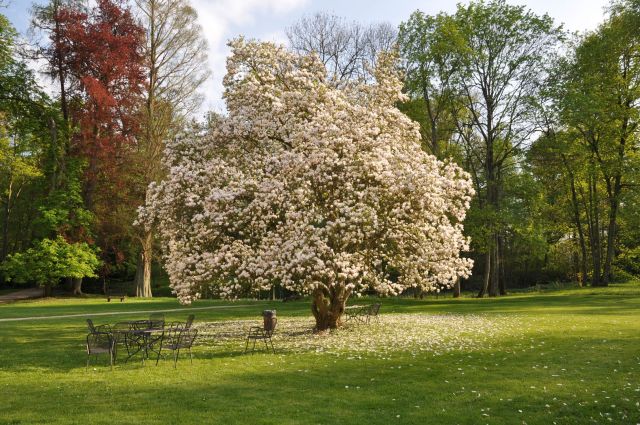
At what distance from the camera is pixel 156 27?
45.4 meters

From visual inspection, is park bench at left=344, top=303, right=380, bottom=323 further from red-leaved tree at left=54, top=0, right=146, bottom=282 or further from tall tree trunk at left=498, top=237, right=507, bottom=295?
red-leaved tree at left=54, top=0, right=146, bottom=282

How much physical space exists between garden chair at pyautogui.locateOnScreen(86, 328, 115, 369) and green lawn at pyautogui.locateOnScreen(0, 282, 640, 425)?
46 cm

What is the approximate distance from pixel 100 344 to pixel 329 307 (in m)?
9.06

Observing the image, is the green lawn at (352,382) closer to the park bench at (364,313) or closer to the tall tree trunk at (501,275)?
the park bench at (364,313)

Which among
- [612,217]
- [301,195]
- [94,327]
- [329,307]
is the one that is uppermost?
[612,217]

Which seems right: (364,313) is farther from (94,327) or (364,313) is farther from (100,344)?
(100,344)

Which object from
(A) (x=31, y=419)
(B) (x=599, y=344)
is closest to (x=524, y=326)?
(B) (x=599, y=344)

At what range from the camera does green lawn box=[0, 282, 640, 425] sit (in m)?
9.09

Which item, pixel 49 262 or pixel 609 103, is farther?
pixel 609 103

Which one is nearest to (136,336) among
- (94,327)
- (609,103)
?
(94,327)

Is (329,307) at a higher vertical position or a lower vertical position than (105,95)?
lower

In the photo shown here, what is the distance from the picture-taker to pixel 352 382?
11.5 m

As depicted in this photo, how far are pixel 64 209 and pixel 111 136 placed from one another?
24.1 ft

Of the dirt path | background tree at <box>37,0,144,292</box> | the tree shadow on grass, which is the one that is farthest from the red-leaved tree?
the tree shadow on grass
